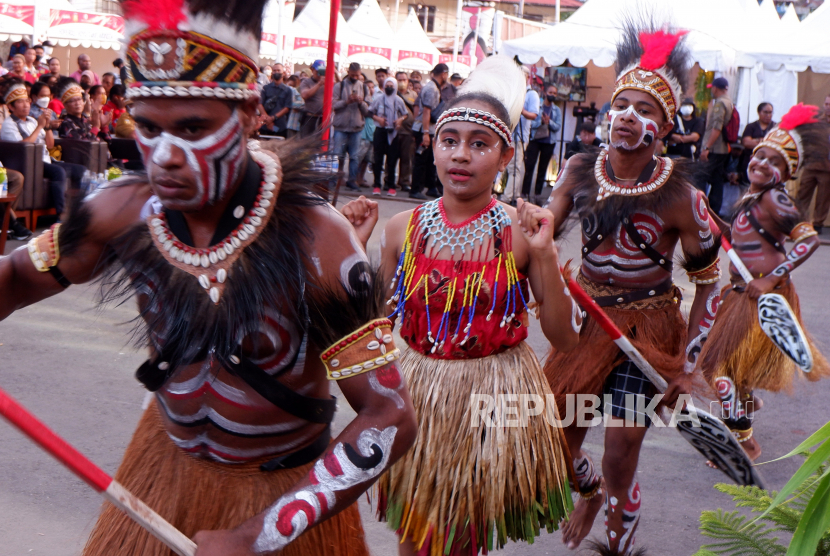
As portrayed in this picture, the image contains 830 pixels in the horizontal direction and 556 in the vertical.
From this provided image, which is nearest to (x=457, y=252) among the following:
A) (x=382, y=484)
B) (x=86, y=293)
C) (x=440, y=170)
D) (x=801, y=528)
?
(x=440, y=170)

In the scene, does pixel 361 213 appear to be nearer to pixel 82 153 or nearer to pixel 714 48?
pixel 82 153

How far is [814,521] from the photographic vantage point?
3.73 ft

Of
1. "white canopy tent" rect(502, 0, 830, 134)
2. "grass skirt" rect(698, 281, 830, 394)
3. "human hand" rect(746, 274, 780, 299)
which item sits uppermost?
"white canopy tent" rect(502, 0, 830, 134)

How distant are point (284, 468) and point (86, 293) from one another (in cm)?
630

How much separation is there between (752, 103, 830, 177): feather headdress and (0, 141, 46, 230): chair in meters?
7.15

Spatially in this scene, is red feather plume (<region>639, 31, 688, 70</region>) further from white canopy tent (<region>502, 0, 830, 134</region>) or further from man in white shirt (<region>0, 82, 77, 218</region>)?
white canopy tent (<region>502, 0, 830, 134</region>)

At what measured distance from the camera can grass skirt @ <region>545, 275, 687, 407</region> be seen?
3875 millimetres

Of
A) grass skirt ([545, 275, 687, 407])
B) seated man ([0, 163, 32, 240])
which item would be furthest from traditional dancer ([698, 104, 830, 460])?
seated man ([0, 163, 32, 240])

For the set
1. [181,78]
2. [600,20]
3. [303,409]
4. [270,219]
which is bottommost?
[303,409]

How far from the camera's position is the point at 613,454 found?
12.3ft

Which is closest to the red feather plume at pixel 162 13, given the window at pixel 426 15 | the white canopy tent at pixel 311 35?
the white canopy tent at pixel 311 35

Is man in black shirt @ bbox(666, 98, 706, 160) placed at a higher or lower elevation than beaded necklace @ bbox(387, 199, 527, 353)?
higher

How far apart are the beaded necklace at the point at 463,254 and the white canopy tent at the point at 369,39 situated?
24.2m

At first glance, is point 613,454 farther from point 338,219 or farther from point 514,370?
point 338,219
